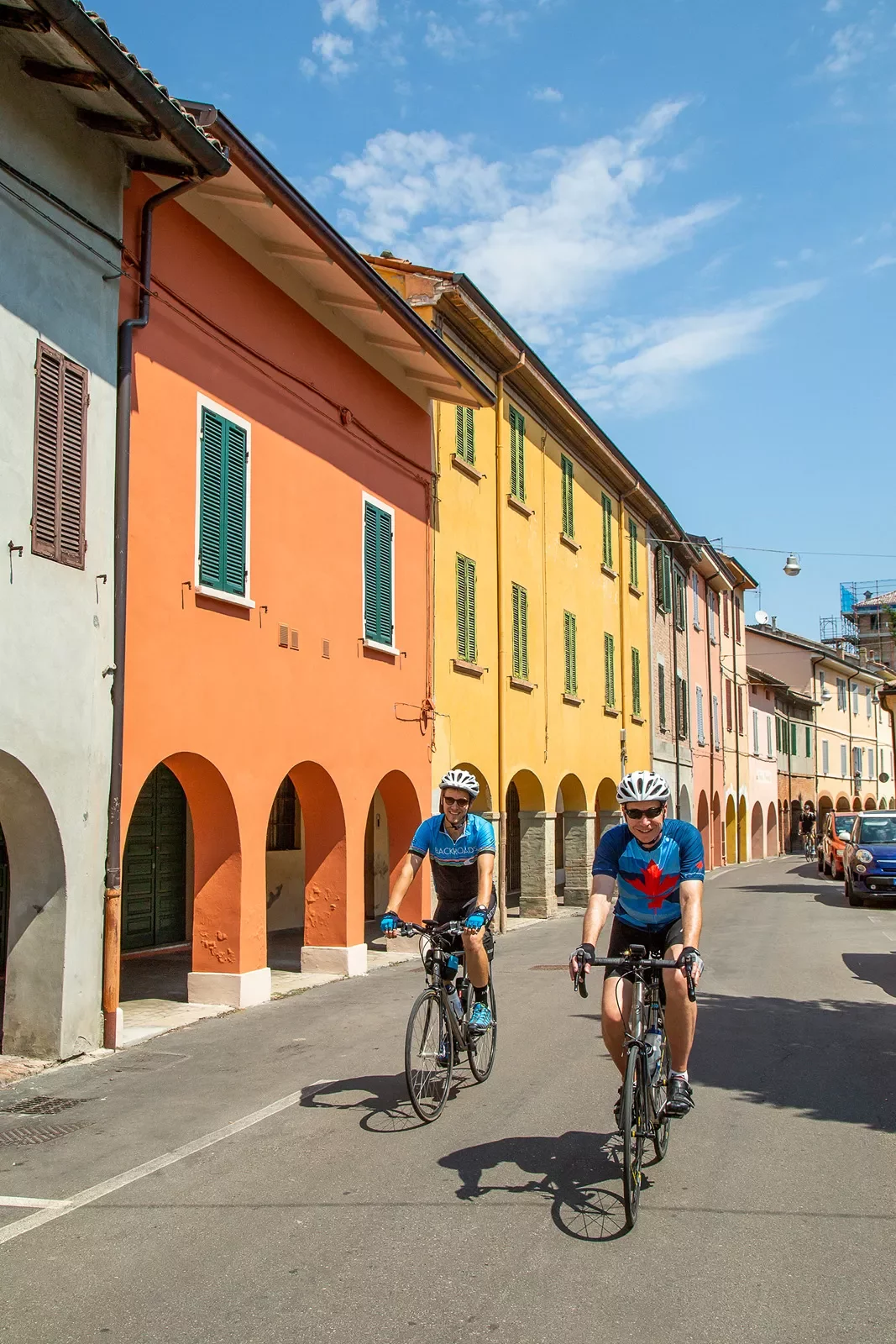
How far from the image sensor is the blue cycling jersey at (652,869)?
18.5 ft

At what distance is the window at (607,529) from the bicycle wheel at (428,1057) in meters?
21.2

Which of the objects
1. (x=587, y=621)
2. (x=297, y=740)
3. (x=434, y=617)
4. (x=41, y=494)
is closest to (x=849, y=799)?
(x=587, y=621)

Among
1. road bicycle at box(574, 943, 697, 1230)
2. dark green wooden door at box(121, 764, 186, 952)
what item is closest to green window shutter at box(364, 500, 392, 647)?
dark green wooden door at box(121, 764, 186, 952)

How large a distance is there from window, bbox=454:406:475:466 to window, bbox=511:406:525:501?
1.87 metres

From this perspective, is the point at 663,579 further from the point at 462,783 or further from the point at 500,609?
the point at 462,783

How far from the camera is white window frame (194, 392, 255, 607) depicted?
447 inches

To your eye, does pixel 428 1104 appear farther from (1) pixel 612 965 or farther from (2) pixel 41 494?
(2) pixel 41 494

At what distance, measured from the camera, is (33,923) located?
9.09 meters

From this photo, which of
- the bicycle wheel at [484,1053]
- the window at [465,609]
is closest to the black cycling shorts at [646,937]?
the bicycle wheel at [484,1053]

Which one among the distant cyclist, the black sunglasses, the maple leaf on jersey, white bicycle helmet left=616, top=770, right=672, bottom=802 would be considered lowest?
the distant cyclist

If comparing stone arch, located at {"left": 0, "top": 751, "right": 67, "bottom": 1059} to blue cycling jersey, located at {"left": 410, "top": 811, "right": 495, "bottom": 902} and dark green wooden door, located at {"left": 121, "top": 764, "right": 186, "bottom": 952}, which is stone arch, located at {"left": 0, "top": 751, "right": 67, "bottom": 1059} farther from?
dark green wooden door, located at {"left": 121, "top": 764, "right": 186, "bottom": 952}

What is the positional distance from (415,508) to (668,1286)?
13.6m

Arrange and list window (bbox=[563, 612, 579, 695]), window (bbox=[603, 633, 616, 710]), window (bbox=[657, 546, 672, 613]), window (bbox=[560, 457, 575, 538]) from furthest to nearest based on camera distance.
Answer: window (bbox=[657, 546, 672, 613]), window (bbox=[603, 633, 616, 710]), window (bbox=[560, 457, 575, 538]), window (bbox=[563, 612, 579, 695])

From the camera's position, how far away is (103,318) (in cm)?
997
